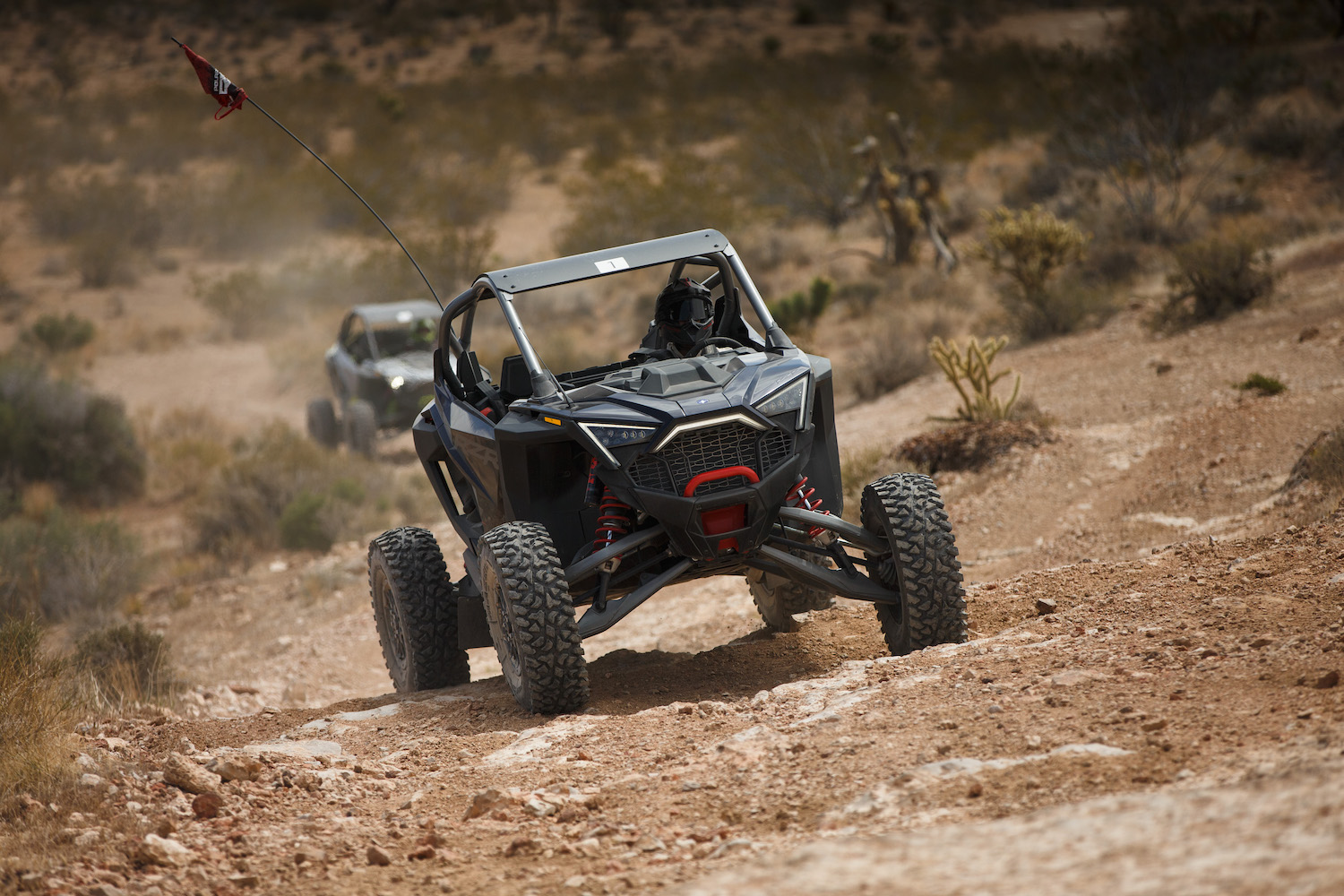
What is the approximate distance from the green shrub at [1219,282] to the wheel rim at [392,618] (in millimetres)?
11032

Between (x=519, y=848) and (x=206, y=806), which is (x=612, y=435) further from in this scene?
(x=206, y=806)

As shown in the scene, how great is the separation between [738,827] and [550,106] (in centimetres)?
4239

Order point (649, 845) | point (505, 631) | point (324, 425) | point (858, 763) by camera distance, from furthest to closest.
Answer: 1. point (324, 425)
2. point (505, 631)
3. point (858, 763)
4. point (649, 845)

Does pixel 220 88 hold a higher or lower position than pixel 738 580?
higher

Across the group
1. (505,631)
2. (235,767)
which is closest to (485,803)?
(235,767)

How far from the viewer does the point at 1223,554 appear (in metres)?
6.44

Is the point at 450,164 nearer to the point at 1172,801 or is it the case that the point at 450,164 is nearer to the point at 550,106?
the point at 550,106

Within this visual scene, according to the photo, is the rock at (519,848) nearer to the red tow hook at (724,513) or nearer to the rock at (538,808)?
the rock at (538,808)

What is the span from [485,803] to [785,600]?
3.10 metres

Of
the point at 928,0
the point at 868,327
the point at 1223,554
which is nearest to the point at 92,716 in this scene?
the point at 1223,554

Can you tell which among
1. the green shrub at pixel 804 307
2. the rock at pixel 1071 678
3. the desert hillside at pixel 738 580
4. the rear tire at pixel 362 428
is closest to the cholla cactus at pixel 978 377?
the desert hillside at pixel 738 580

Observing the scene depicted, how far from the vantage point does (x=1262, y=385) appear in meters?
10.7

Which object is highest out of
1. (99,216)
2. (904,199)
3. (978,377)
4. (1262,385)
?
(99,216)

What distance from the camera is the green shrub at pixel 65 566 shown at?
12.4 meters
